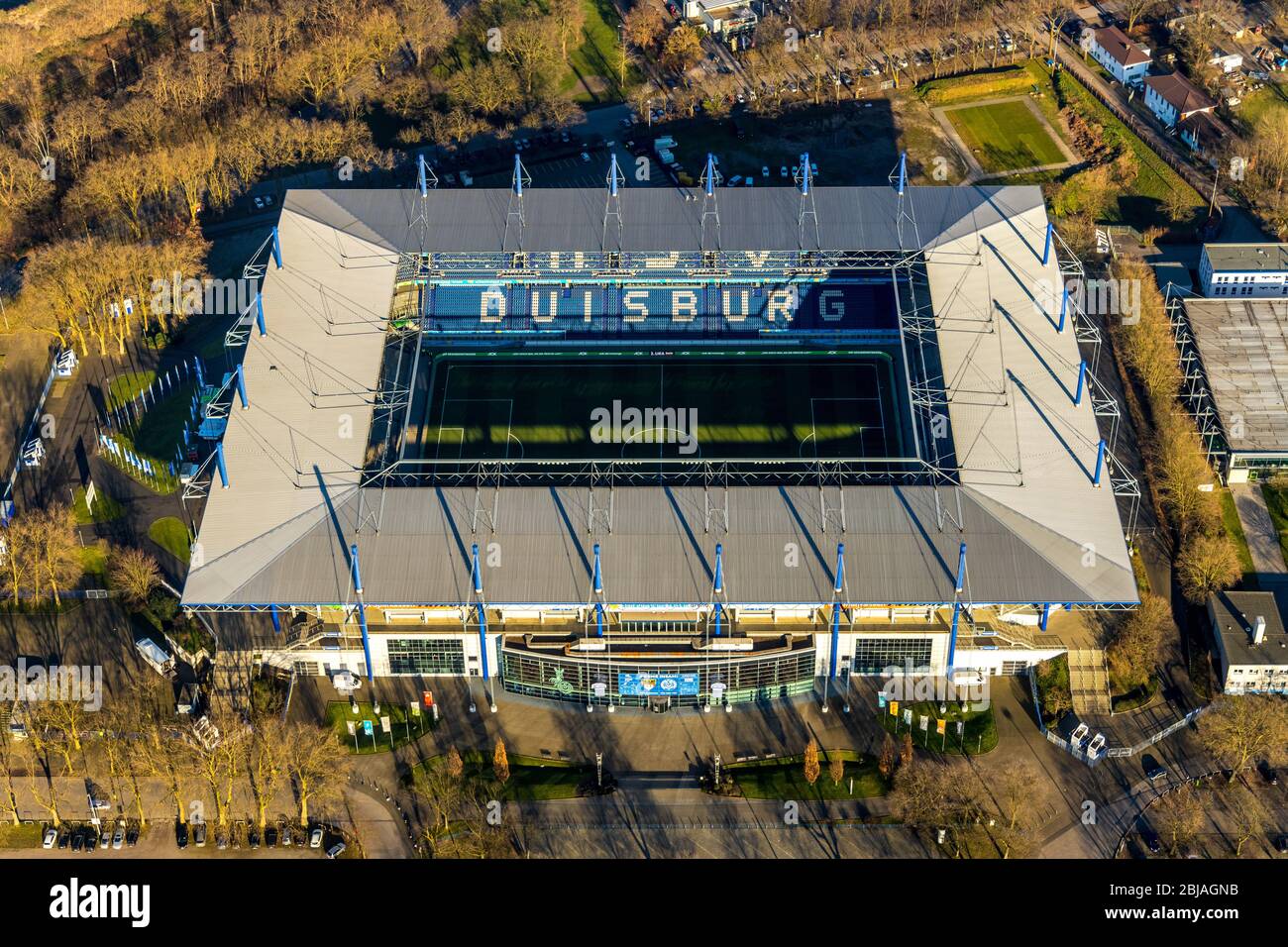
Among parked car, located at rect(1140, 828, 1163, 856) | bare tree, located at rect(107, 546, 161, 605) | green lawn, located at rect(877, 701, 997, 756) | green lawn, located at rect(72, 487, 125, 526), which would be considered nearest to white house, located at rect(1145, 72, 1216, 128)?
green lawn, located at rect(877, 701, 997, 756)

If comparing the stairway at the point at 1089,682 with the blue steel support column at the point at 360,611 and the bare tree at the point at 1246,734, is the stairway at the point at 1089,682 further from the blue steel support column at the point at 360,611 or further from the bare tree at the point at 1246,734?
the blue steel support column at the point at 360,611

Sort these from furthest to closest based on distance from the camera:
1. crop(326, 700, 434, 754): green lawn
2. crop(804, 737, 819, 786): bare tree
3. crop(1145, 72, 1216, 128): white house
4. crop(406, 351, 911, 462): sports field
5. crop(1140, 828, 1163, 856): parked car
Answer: crop(1145, 72, 1216, 128): white house
crop(406, 351, 911, 462): sports field
crop(326, 700, 434, 754): green lawn
crop(804, 737, 819, 786): bare tree
crop(1140, 828, 1163, 856): parked car

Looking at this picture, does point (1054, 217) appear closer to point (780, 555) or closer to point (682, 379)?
point (682, 379)

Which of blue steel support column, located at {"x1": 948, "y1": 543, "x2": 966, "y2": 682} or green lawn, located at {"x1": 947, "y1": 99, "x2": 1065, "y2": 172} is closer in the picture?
blue steel support column, located at {"x1": 948, "y1": 543, "x2": 966, "y2": 682}

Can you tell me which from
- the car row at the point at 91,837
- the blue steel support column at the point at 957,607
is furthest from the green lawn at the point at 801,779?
the car row at the point at 91,837

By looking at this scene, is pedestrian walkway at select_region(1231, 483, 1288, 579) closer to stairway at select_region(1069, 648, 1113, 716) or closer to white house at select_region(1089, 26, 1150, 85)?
stairway at select_region(1069, 648, 1113, 716)

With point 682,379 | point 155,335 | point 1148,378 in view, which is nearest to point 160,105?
point 155,335

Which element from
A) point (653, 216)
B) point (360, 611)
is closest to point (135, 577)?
point (360, 611)
